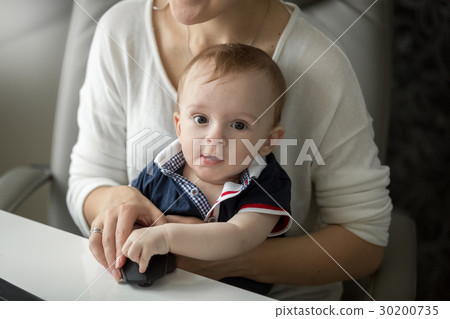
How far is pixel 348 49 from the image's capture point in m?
0.54

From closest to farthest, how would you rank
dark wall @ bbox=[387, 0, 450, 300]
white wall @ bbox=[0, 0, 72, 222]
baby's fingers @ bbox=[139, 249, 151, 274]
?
baby's fingers @ bbox=[139, 249, 151, 274] < dark wall @ bbox=[387, 0, 450, 300] < white wall @ bbox=[0, 0, 72, 222]

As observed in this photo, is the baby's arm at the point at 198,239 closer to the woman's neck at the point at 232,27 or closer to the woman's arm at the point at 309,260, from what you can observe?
the woman's arm at the point at 309,260

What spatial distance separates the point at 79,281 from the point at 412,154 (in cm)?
39

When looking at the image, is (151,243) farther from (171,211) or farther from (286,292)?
(286,292)

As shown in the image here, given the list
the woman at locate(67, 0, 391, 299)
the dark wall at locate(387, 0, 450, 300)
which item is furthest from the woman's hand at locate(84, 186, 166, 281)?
the dark wall at locate(387, 0, 450, 300)

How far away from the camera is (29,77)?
0.74 metres

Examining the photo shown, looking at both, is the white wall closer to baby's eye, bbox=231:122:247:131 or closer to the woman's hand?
the woman's hand

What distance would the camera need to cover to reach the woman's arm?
1.73 ft

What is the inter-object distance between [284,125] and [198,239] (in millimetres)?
136

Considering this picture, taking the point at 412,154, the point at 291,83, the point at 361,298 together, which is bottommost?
the point at 361,298

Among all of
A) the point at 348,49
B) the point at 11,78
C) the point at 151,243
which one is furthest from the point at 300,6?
the point at 11,78

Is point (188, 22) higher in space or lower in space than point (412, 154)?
higher

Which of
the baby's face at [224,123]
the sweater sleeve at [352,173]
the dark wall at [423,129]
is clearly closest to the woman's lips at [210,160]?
the baby's face at [224,123]

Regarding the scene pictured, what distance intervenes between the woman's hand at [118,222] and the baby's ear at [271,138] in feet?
0.37
